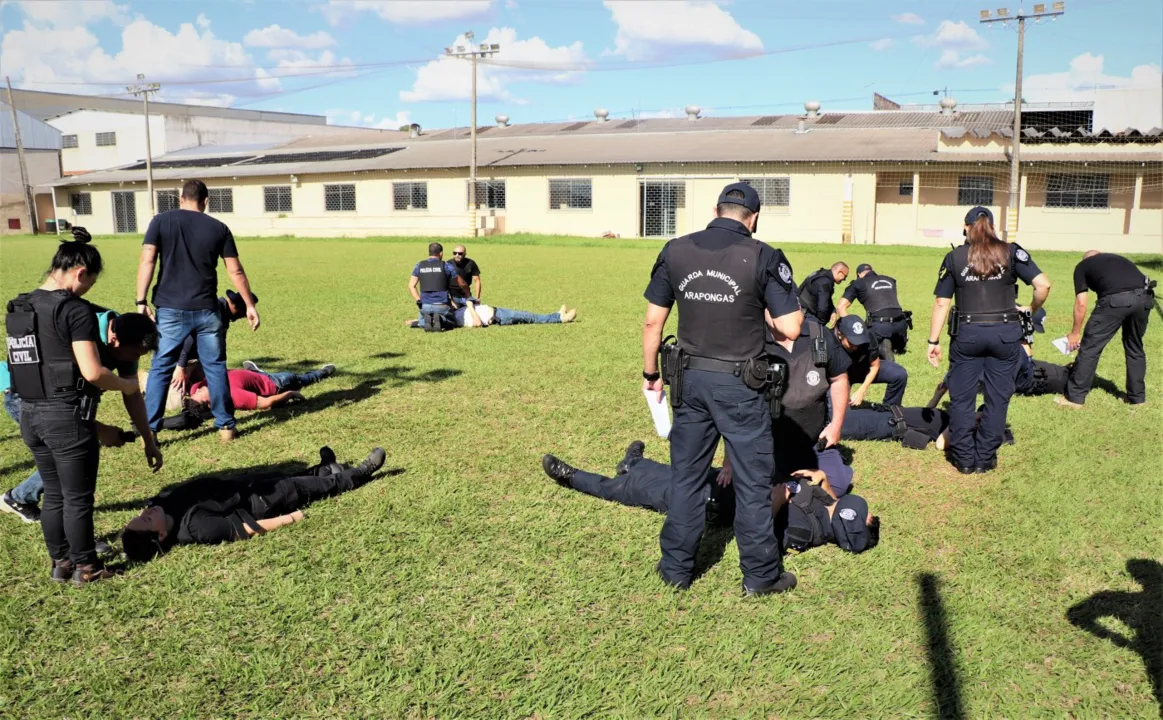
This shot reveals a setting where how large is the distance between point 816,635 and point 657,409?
1.69 m

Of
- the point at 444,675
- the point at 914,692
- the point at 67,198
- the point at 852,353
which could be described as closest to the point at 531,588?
the point at 444,675

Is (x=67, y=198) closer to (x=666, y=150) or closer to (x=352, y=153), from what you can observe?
(x=352, y=153)

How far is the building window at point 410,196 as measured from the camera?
46344 millimetres

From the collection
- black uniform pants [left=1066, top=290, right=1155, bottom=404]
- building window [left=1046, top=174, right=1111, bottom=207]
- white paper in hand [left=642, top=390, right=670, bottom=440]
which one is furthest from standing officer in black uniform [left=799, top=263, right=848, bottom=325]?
building window [left=1046, top=174, right=1111, bottom=207]

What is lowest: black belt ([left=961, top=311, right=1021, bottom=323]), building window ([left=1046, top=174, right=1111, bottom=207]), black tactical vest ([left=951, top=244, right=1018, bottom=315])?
black belt ([left=961, top=311, right=1021, bottom=323])

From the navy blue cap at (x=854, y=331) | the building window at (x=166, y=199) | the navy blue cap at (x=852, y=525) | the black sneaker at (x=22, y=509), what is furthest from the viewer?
the building window at (x=166, y=199)

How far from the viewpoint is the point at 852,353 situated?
614cm

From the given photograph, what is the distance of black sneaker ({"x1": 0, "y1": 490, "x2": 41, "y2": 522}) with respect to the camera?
556 cm

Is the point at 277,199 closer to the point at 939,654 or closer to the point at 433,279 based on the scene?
the point at 433,279

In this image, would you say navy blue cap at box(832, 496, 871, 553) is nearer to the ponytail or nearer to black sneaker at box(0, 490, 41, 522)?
the ponytail

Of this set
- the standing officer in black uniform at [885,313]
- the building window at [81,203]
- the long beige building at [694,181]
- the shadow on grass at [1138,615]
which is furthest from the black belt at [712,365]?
the building window at [81,203]

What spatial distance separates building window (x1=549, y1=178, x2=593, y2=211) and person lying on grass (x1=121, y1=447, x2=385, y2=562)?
38.0 meters

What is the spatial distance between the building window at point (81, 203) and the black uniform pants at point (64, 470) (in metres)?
61.5

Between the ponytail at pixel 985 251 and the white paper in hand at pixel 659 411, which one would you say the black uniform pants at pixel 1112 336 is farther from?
the white paper in hand at pixel 659 411
